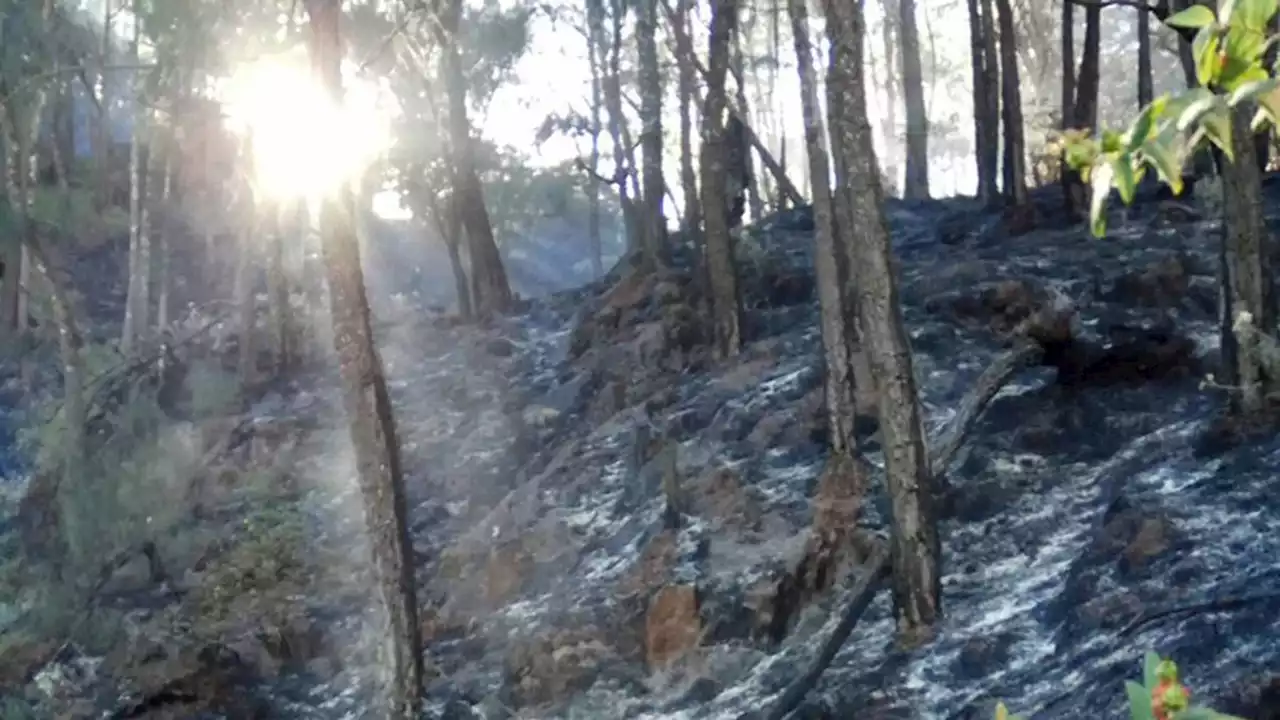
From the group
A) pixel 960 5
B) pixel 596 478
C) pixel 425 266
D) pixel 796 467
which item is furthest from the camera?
pixel 425 266

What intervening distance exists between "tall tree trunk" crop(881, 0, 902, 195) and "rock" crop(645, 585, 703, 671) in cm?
1538

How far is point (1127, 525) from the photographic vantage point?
6566 mm

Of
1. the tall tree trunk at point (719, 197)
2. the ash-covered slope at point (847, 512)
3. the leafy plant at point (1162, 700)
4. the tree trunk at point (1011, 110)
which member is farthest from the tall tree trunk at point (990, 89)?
the leafy plant at point (1162, 700)

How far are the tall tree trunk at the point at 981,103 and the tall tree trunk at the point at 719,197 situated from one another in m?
4.18

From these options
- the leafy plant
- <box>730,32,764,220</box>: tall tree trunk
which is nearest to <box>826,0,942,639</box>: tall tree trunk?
the leafy plant

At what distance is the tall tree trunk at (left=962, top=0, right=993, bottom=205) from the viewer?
15352 millimetres

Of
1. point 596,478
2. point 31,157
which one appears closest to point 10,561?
point 596,478

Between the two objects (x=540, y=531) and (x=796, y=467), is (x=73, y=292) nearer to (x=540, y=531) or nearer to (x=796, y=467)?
(x=540, y=531)

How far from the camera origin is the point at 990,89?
15.3 m

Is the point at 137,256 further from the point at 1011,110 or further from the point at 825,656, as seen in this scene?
the point at 825,656

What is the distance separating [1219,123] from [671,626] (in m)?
7.55

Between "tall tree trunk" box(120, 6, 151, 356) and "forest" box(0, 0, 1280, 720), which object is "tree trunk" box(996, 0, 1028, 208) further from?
"tall tree trunk" box(120, 6, 151, 356)

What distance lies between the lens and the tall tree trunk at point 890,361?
6.73 m

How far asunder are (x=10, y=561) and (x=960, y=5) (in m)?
23.7
